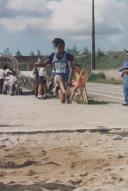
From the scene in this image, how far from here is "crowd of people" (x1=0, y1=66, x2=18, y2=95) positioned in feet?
102

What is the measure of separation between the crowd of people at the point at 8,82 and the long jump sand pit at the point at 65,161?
58.5 ft

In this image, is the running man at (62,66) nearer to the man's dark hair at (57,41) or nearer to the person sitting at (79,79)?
the man's dark hair at (57,41)

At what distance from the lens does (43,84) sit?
27.2m

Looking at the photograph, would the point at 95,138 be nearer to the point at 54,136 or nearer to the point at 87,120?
the point at 54,136

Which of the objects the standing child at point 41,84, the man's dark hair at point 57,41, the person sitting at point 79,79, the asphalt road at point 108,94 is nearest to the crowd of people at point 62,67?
the man's dark hair at point 57,41

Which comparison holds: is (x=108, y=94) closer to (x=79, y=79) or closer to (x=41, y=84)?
(x=41, y=84)

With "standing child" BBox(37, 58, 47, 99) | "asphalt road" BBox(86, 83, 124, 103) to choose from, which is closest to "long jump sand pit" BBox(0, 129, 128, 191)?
"asphalt road" BBox(86, 83, 124, 103)

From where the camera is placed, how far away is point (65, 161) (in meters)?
10.6

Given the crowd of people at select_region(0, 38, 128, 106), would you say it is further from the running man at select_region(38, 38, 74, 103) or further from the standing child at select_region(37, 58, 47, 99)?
the standing child at select_region(37, 58, 47, 99)

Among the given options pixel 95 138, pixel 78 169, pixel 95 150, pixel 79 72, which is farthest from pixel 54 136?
pixel 79 72

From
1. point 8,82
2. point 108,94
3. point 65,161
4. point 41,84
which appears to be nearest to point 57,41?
point 41,84

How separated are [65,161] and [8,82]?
837 inches

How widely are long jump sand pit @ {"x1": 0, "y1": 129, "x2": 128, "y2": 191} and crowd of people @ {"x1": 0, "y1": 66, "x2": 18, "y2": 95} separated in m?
17.8

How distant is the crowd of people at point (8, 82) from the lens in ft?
102
